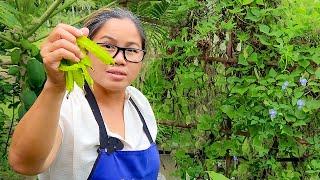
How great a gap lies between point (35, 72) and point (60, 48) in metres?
1.15

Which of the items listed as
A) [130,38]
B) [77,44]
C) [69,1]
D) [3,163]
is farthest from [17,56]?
[3,163]

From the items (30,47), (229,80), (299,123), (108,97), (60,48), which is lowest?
(299,123)

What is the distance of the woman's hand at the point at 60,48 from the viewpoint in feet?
4.20

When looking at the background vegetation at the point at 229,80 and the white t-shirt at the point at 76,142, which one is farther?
the background vegetation at the point at 229,80

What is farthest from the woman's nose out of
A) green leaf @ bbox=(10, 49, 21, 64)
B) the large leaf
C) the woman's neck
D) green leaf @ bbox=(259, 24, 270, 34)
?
green leaf @ bbox=(259, 24, 270, 34)

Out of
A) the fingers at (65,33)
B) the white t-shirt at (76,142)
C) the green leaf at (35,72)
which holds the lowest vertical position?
the white t-shirt at (76,142)


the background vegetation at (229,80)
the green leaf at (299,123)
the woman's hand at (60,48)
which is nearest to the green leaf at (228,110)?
the background vegetation at (229,80)

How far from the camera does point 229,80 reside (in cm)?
319

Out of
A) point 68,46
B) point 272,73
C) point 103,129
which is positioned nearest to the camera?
point 68,46

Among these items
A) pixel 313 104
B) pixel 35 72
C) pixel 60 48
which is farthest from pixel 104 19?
pixel 313 104

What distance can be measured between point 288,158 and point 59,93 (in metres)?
2.02

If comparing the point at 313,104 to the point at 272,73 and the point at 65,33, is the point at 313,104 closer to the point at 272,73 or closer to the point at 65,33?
the point at 272,73

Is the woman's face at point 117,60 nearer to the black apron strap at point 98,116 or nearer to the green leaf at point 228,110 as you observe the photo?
the black apron strap at point 98,116

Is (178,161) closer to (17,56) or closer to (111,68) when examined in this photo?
(17,56)
